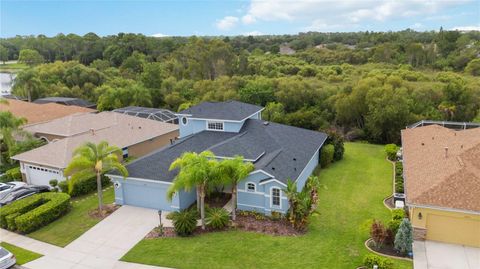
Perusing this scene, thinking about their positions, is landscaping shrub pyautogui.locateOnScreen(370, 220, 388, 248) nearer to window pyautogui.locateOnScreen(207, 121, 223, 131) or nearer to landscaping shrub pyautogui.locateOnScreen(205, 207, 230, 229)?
landscaping shrub pyautogui.locateOnScreen(205, 207, 230, 229)

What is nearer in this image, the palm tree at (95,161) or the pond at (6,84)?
the palm tree at (95,161)

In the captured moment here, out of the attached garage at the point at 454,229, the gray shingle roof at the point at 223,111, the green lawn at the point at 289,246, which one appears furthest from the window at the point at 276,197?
the gray shingle roof at the point at 223,111

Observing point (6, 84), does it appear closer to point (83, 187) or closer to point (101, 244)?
point (83, 187)

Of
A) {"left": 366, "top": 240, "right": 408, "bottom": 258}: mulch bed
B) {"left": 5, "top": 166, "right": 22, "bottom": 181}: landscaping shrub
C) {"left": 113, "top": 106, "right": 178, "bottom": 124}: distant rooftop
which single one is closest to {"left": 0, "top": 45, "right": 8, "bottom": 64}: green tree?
{"left": 113, "top": 106, "right": 178, "bottom": 124}: distant rooftop

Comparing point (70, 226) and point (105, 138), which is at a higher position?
point (105, 138)

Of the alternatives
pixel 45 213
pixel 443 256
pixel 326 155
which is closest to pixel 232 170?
pixel 443 256

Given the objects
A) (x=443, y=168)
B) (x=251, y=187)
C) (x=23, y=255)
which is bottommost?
(x=23, y=255)

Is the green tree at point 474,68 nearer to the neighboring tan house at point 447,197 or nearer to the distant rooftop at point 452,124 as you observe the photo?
the distant rooftop at point 452,124
